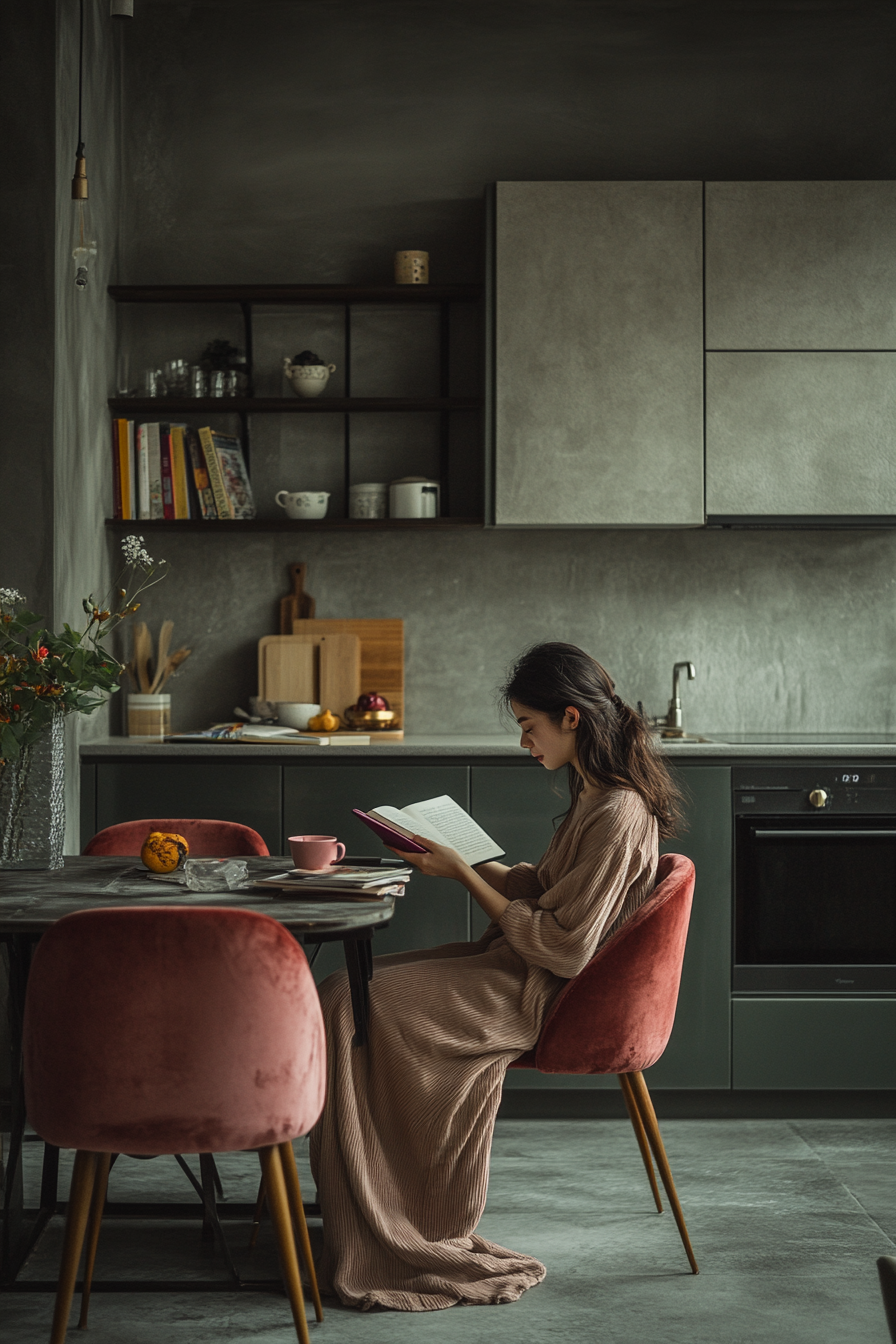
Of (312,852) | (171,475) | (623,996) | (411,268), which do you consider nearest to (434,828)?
(312,852)

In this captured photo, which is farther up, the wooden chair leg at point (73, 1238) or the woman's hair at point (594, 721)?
the woman's hair at point (594, 721)

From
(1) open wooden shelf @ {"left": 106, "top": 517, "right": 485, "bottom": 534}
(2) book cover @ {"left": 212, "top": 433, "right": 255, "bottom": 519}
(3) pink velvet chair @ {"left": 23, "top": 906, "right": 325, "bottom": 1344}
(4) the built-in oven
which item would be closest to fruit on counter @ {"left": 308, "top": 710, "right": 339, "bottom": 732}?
(1) open wooden shelf @ {"left": 106, "top": 517, "right": 485, "bottom": 534}

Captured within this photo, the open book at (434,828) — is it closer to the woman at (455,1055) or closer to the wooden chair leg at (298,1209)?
the woman at (455,1055)

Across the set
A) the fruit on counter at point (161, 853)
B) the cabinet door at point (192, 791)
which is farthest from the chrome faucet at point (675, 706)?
the fruit on counter at point (161, 853)

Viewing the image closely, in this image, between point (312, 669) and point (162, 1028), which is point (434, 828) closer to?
point (162, 1028)

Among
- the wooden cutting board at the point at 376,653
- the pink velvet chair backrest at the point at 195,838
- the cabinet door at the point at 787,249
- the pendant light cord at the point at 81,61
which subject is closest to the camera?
the pink velvet chair backrest at the point at 195,838

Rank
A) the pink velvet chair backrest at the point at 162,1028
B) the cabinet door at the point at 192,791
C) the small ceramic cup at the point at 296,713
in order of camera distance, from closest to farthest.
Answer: the pink velvet chair backrest at the point at 162,1028
the cabinet door at the point at 192,791
the small ceramic cup at the point at 296,713

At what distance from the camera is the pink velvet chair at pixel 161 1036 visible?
67.4 inches

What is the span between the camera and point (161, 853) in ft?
7.52

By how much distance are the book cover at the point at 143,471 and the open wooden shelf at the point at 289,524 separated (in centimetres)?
3

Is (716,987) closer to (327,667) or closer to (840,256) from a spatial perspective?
(327,667)

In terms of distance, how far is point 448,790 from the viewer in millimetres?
3375

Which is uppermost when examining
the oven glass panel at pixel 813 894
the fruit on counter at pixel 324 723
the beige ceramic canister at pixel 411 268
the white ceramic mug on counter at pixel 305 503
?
the beige ceramic canister at pixel 411 268

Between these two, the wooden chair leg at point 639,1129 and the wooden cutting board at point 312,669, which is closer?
the wooden chair leg at point 639,1129
